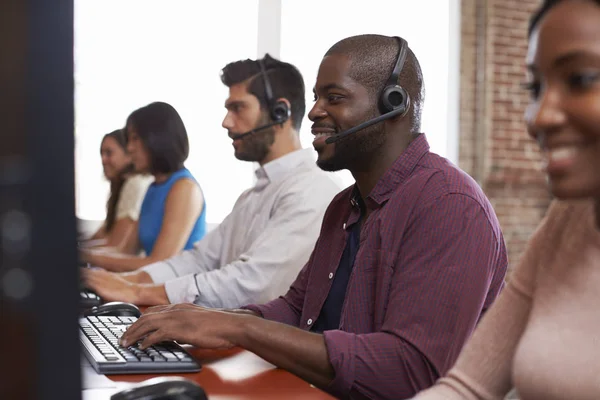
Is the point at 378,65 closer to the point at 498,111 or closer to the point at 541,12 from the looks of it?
the point at 541,12

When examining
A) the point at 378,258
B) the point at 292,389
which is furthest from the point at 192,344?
the point at 378,258

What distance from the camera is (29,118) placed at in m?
0.36

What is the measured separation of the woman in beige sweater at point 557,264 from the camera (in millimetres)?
879

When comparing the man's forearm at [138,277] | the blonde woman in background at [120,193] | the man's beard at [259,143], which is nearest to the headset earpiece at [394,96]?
the man's beard at [259,143]

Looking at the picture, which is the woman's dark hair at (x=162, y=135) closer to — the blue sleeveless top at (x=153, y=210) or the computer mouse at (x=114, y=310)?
the blue sleeveless top at (x=153, y=210)

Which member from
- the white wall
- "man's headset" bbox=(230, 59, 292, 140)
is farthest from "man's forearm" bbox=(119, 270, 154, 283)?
the white wall

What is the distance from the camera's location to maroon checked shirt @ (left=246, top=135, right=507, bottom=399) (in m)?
1.35

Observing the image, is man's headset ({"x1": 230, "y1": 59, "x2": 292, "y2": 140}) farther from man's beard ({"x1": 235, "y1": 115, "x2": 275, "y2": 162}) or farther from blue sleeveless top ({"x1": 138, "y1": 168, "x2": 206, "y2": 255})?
blue sleeveless top ({"x1": 138, "y1": 168, "x2": 206, "y2": 255})

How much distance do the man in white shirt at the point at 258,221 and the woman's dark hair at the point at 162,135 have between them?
0.73 meters

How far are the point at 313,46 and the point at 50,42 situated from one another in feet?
16.1

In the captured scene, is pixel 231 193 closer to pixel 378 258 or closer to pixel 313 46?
pixel 313 46

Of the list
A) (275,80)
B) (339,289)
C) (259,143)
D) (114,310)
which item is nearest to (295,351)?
(339,289)

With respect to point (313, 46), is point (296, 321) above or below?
below

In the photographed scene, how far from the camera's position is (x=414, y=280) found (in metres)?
1.39
